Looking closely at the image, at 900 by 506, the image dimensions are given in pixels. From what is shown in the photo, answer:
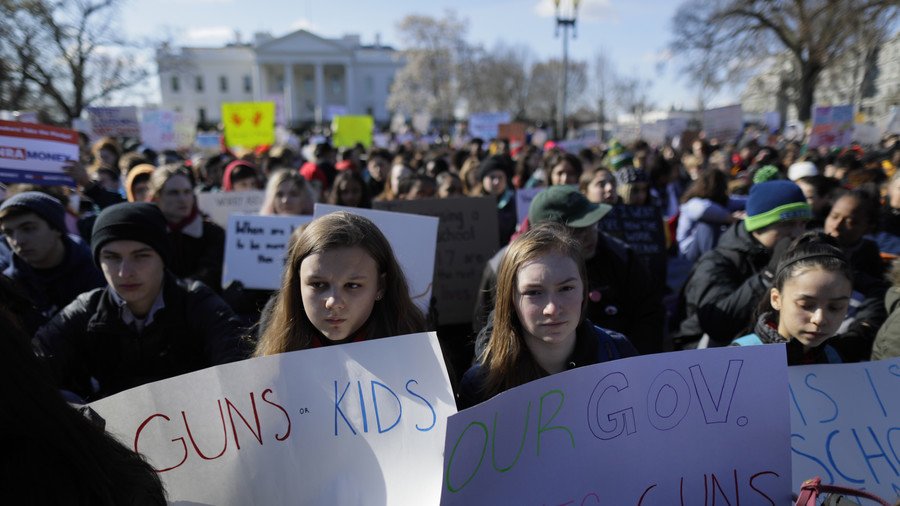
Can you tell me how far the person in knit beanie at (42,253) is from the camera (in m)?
3.39

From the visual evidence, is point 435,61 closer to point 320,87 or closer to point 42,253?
point 320,87

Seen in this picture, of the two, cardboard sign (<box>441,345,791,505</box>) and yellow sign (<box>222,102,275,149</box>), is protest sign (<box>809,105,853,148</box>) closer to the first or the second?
yellow sign (<box>222,102,275,149</box>)

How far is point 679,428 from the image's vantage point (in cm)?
179

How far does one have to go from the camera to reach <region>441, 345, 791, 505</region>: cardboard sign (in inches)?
64.2

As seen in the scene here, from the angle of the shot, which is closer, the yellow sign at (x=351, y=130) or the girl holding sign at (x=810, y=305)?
the girl holding sign at (x=810, y=305)

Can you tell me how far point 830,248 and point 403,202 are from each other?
3.15 metres

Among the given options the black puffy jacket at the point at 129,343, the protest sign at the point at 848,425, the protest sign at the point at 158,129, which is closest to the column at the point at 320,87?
the protest sign at the point at 158,129

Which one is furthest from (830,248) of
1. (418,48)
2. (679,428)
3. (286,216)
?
(418,48)

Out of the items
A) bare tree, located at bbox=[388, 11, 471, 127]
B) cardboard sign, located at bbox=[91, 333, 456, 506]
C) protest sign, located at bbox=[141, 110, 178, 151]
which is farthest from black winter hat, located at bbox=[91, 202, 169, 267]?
bare tree, located at bbox=[388, 11, 471, 127]

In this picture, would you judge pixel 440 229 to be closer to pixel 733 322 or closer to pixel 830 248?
pixel 733 322

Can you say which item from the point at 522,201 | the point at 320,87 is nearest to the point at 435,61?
the point at 320,87

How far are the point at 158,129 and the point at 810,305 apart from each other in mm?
15129

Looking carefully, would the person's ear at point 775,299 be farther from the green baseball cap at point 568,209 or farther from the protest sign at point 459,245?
the protest sign at point 459,245

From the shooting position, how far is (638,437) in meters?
1.76
